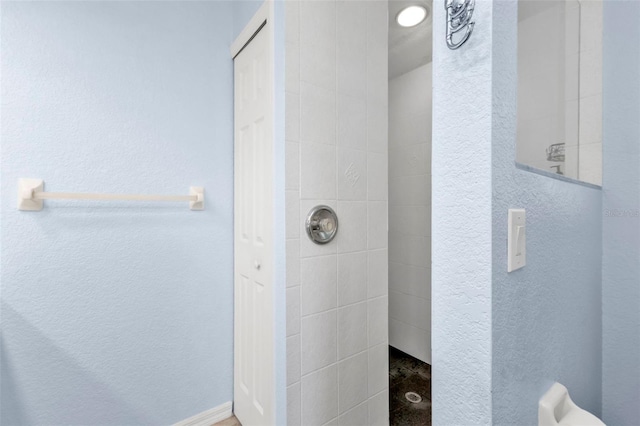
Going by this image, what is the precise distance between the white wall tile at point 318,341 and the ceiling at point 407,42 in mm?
1716

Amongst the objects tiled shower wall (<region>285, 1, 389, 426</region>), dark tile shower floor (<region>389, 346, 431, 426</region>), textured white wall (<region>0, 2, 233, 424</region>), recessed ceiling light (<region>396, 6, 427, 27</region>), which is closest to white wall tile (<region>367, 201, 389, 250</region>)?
tiled shower wall (<region>285, 1, 389, 426</region>)

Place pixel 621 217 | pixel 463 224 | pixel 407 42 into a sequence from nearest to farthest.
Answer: pixel 463 224, pixel 621 217, pixel 407 42

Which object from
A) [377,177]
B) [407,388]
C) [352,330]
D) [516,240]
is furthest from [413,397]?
[516,240]

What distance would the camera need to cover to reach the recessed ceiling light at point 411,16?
1.68m

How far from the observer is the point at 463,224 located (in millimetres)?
581

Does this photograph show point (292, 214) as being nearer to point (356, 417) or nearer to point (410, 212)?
point (356, 417)

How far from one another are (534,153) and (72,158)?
5.54 feet

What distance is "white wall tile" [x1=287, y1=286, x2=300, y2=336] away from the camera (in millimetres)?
1176

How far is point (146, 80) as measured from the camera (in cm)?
138

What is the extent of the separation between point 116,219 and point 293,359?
3.22 ft

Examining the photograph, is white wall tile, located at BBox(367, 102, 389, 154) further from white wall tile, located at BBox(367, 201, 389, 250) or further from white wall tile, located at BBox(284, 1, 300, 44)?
white wall tile, located at BBox(284, 1, 300, 44)

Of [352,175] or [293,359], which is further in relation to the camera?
[352,175]

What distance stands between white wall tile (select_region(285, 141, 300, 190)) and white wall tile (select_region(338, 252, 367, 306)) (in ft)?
1.30

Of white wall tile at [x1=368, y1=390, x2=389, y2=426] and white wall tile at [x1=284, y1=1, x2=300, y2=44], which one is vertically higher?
white wall tile at [x1=284, y1=1, x2=300, y2=44]
